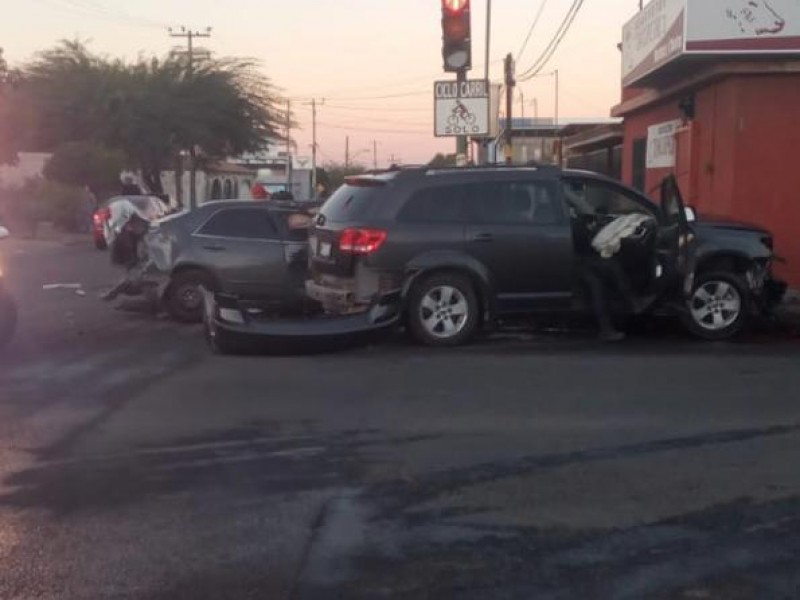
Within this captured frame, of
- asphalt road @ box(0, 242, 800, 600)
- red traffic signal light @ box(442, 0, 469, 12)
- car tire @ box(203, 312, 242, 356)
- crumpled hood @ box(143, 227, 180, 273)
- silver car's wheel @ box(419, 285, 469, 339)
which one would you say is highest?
red traffic signal light @ box(442, 0, 469, 12)

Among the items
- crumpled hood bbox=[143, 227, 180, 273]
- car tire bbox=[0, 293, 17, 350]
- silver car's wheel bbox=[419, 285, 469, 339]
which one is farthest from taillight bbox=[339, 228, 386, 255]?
car tire bbox=[0, 293, 17, 350]

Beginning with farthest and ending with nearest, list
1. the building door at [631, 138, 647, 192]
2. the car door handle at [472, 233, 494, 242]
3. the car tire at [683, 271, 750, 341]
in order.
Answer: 1. the building door at [631, 138, 647, 192]
2. the car tire at [683, 271, 750, 341]
3. the car door handle at [472, 233, 494, 242]

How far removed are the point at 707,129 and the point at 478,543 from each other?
43.7ft

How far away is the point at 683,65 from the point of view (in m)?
17.0

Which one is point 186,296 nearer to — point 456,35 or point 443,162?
point 456,35

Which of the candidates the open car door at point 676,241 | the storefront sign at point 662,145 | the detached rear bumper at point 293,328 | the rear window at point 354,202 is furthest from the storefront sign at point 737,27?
the detached rear bumper at point 293,328

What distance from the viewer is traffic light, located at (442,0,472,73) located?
1433cm

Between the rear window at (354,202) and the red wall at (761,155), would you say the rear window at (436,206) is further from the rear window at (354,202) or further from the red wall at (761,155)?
the red wall at (761,155)

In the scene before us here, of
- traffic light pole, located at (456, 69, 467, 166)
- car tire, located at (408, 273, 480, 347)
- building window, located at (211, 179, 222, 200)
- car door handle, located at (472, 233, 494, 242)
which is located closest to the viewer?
car tire, located at (408, 273, 480, 347)

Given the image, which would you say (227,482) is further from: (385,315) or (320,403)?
(385,315)

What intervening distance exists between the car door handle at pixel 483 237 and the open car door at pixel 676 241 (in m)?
1.78

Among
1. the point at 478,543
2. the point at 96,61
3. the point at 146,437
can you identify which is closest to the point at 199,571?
the point at 478,543

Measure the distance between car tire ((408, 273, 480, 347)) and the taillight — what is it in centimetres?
58

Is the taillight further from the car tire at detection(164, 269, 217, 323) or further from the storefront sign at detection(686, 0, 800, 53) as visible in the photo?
the storefront sign at detection(686, 0, 800, 53)
